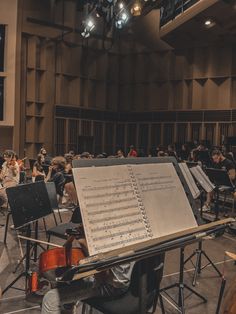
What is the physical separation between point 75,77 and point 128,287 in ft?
48.7

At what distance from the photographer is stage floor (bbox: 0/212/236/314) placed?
138 inches

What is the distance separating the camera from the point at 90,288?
2.05 metres

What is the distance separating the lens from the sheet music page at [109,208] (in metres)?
1.61

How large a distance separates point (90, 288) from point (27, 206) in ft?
6.55

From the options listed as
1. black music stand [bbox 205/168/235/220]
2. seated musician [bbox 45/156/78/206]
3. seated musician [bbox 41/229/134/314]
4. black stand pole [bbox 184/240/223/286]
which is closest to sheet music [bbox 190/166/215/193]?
black stand pole [bbox 184/240/223/286]

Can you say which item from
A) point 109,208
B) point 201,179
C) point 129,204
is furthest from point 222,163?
point 109,208

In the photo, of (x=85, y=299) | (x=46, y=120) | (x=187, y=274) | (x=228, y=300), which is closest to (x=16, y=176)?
(x=187, y=274)

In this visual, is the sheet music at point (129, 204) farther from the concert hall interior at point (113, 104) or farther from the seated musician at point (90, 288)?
the concert hall interior at point (113, 104)

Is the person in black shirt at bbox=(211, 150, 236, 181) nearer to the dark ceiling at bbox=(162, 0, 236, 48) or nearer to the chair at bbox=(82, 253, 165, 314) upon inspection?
the dark ceiling at bbox=(162, 0, 236, 48)

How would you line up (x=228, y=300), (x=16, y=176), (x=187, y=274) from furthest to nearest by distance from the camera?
(x=16, y=176) < (x=187, y=274) < (x=228, y=300)

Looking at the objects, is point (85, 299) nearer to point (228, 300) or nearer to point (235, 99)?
point (228, 300)

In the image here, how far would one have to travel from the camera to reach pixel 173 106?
15695 millimetres

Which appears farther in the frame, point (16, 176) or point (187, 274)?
point (16, 176)

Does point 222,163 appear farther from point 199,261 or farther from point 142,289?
point 142,289
